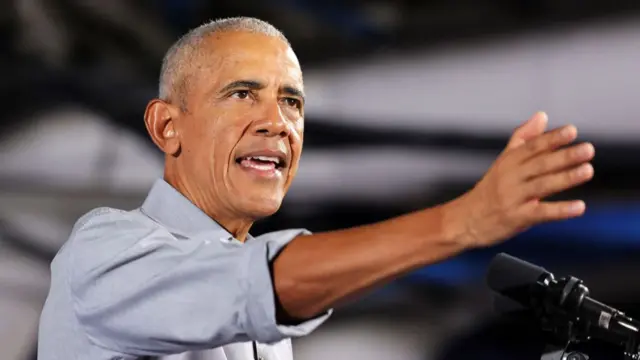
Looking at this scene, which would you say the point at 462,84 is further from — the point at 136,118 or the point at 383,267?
the point at 383,267

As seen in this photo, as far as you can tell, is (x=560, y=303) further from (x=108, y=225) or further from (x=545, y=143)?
(x=108, y=225)

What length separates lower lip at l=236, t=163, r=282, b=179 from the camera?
1.28m

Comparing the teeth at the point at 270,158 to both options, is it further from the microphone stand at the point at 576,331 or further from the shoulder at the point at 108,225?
the microphone stand at the point at 576,331

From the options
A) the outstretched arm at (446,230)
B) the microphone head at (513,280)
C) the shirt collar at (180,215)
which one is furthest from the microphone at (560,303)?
the shirt collar at (180,215)

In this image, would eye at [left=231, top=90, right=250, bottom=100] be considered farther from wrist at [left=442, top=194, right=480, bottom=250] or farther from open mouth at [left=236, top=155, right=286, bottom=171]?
wrist at [left=442, top=194, right=480, bottom=250]

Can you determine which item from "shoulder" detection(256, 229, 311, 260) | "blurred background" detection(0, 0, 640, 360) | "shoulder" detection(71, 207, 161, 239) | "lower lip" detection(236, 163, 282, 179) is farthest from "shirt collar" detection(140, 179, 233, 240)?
"blurred background" detection(0, 0, 640, 360)

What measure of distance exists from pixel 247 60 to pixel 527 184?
0.59 metres

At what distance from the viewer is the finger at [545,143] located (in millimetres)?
768

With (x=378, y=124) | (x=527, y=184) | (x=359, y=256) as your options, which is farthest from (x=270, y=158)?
(x=378, y=124)

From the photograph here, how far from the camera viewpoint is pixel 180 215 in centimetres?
132

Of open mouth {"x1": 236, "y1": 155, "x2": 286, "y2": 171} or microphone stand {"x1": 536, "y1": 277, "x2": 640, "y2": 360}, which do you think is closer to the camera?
microphone stand {"x1": 536, "y1": 277, "x2": 640, "y2": 360}

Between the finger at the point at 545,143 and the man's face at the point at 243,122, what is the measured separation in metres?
0.53

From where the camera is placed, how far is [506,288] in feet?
3.95

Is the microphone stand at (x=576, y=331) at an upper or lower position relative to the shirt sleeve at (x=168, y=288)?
lower
